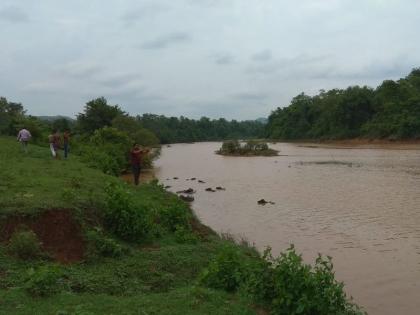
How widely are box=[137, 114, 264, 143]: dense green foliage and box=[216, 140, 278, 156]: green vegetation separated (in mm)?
68644

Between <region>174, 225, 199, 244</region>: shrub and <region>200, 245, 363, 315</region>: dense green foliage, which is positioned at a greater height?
<region>200, 245, 363, 315</region>: dense green foliage

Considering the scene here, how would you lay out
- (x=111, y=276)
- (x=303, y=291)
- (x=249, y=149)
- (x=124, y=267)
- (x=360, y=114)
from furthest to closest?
(x=360, y=114), (x=249, y=149), (x=124, y=267), (x=111, y=276), (x=303, y=291)

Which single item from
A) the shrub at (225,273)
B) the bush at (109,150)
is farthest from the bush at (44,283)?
the bush at (109,150)

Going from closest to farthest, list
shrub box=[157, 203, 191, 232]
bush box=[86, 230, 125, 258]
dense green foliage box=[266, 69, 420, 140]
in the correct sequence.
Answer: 1. bush box=[86, 230, 125, 258]
2. shrub box=[157, 203, 191, 232]
3. dense green foliage box=[266, 69, 420, 140]

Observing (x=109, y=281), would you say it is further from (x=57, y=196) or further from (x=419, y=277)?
(x=419, y=277)

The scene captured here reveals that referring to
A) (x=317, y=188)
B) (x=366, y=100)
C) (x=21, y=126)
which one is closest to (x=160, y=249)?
(x=317, y=188)

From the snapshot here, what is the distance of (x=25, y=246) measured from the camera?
9.08 metres

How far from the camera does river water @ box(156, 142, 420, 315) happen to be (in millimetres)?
11867

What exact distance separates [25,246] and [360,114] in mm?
94057

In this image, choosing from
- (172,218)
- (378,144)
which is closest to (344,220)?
(172,218)

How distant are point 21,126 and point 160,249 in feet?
106

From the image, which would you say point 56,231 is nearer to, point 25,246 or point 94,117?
point 25,246

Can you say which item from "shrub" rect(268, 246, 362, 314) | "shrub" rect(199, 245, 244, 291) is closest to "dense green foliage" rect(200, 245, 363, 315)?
"shrub" rect(268, 246, 362, 314)

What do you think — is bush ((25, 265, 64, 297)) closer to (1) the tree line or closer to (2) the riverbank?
(1) the tree line
